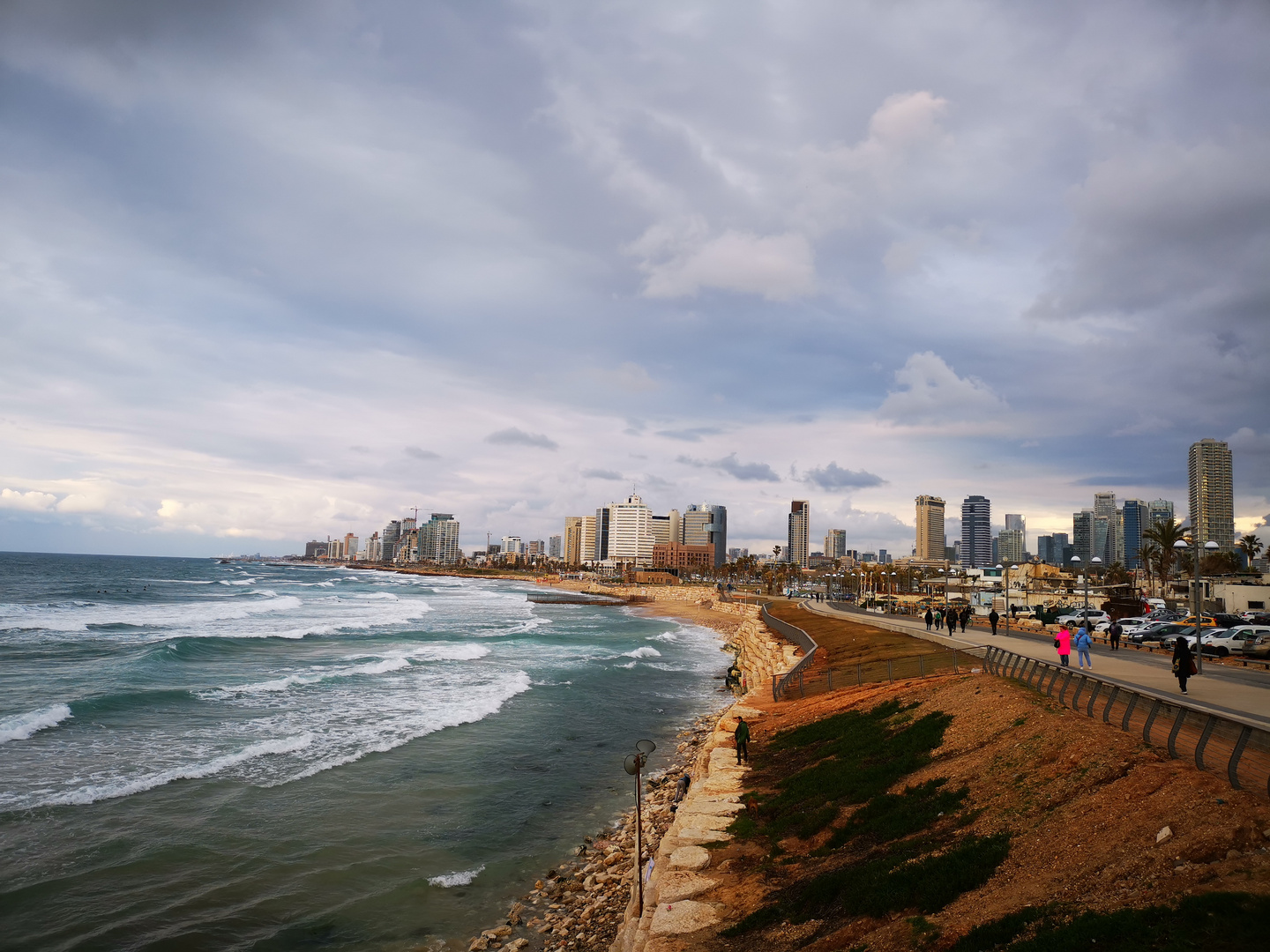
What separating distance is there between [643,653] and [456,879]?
40071mm

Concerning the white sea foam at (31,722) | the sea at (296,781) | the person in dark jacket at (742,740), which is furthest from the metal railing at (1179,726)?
the white sea foam at (31,722)

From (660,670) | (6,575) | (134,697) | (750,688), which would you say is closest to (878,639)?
(750,688)

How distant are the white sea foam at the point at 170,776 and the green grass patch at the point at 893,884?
19491mm

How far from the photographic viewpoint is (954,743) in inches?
632

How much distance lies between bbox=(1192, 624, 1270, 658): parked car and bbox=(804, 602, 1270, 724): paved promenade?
9.16ft

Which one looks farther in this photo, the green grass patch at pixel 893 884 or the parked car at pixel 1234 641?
the parked car at pixel 1234 641

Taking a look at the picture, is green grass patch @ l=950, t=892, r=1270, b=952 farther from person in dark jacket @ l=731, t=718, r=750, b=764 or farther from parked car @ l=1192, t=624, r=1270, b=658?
parked car @ l=1192, t=624, r=1270, b=658

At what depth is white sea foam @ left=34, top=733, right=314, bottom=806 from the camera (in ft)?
66.4

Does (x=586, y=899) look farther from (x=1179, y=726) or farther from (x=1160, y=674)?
(x=1160, y=674)

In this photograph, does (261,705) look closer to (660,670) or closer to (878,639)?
(660,670)

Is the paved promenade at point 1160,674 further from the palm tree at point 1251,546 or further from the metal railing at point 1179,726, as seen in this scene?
the palm tree at point 1251,546

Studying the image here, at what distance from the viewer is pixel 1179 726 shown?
38.8 ft

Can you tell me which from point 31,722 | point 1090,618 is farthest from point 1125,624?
point 31,722

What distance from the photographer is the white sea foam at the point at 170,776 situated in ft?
66.4
